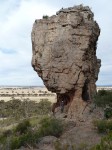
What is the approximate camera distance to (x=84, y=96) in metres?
29.0

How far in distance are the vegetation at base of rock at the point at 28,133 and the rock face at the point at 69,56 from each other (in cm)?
247

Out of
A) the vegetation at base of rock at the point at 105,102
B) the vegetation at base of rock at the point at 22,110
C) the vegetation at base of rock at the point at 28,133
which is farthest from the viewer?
the vegetation at base of rock at the point at 22,110

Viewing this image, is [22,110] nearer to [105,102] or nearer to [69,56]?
[105,102]

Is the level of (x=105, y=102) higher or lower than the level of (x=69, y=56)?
lower

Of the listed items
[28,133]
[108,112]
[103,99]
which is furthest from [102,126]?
[103,99]

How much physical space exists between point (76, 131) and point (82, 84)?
3885mm

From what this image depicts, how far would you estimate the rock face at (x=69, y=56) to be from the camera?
2722 cm

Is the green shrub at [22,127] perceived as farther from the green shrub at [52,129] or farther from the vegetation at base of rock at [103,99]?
the vegetation at base of rock at [103,99]

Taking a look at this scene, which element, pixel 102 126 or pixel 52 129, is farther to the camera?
pixel 52 129

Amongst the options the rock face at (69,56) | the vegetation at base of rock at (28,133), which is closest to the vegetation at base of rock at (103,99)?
the rock face at (69,56)

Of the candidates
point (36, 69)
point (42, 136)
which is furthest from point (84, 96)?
point (42, 136)

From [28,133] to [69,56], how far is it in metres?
6.16

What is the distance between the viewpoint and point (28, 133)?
78.0ft

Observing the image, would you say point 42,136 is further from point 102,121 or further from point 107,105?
point 107,105
